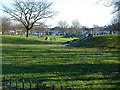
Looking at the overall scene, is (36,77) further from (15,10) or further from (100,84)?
(15,10)

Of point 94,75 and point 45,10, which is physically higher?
point 45,10

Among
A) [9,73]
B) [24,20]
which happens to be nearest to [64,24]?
[24,20]

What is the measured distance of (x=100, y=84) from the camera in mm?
5176

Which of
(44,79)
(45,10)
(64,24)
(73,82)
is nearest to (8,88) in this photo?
(44,79)

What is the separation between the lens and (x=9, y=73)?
6.52 metres

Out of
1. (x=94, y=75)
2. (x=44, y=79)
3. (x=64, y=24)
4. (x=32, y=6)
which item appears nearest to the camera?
(x=44, y=79)

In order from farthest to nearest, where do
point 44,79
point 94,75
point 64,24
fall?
1. point 64,24
2. point 94,75
3. point 44,79

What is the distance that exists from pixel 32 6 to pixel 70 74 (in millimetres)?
33245

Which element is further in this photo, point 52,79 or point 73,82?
point 52,79

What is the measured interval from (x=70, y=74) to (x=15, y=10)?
3416cm

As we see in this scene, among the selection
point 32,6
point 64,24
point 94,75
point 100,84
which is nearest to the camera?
point 100,84

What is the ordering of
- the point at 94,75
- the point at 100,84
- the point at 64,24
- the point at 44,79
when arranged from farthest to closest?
the point at 64,24
the point at 94,75
the point at 44,79
the point at 100,84

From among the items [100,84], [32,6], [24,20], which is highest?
[32,6]

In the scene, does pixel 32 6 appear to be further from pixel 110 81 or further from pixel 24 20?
pixel 110 81
